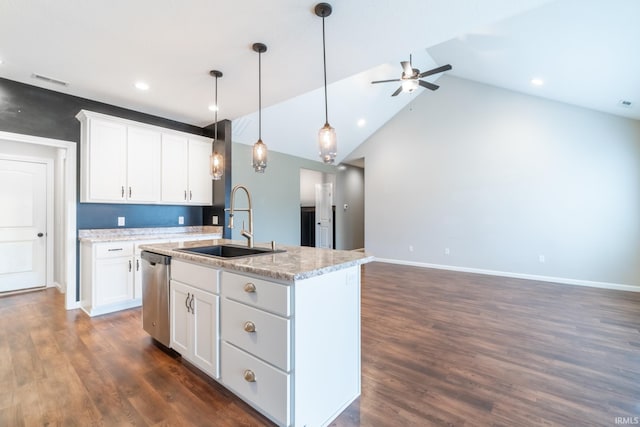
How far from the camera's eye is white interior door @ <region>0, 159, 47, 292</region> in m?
4.03

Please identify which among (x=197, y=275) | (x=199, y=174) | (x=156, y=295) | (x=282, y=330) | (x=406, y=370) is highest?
(x=199, y=174)

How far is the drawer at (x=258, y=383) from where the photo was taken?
142cm

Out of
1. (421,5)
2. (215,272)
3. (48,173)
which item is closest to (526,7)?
(421,5)

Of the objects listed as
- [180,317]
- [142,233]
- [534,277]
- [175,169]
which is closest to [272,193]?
[175,169]

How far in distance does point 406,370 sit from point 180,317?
1.77 meters

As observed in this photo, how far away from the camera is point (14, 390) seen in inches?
73.8

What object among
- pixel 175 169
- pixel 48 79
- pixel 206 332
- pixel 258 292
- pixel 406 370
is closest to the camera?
pixel 258 292

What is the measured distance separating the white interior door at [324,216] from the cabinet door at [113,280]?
512 centimetres

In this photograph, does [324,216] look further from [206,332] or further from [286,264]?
[286,264]

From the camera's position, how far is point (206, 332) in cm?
189

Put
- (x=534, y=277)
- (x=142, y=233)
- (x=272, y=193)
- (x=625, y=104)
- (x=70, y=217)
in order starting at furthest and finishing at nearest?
1. (x=272, y=193)
2. (x=534, y=277)
3. (x=142, y=233)
4. (x=625, y=104)
5. (x=70, y=217)

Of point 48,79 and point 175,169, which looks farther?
point 175,169

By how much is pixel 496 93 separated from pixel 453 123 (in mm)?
883

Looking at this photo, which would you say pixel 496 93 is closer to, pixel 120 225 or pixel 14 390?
pixel 120 225
